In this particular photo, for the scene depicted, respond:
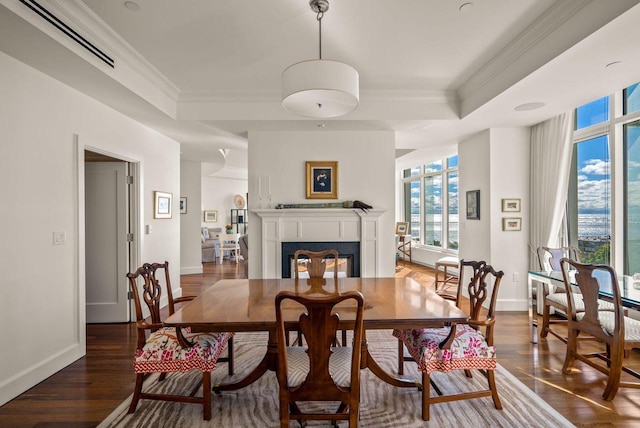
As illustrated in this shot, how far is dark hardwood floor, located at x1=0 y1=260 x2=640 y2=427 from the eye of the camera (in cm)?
217

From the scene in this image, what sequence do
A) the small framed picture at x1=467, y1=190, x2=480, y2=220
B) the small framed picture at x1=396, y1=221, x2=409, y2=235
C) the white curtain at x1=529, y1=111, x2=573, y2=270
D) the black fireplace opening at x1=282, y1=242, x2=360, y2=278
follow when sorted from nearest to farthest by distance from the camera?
the white curtain at x1=529, y1=111, x2=573, y2=270 < the black fireplace opening at x1=282, y1=242, x2=360, y2=278 < the small framed picture at x1=467, y1=190, x2=480, y2=220 < the small framed picture at x1=396, y1=221, x2=409, y2=235

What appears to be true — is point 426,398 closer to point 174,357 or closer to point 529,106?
point 174,357

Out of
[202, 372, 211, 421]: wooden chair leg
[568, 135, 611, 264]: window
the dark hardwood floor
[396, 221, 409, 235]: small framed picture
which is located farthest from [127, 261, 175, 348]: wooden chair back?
[396, 221, 409, 235]: small framed picture

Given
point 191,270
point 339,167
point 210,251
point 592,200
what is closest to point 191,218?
point 191,270

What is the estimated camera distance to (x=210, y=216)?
1145 centimetres

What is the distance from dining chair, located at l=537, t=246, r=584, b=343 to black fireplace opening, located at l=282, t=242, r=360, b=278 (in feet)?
7.02

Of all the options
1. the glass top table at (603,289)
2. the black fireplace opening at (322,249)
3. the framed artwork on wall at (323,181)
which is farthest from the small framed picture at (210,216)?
the glass top table at (603,289)

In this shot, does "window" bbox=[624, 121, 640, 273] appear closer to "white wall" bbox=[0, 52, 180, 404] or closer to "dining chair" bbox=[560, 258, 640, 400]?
"dining chair" bbox=[560, 258, 640, 400]

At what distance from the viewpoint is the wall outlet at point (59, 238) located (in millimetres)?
2854

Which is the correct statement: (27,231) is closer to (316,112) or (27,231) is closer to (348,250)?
(316,112)

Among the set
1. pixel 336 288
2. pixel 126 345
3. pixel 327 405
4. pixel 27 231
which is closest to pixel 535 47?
pixel 336 288

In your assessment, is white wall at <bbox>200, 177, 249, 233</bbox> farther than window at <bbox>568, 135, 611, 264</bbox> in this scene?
Yes

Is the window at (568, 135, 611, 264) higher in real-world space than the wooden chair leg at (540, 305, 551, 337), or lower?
higher

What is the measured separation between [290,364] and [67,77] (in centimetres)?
292
